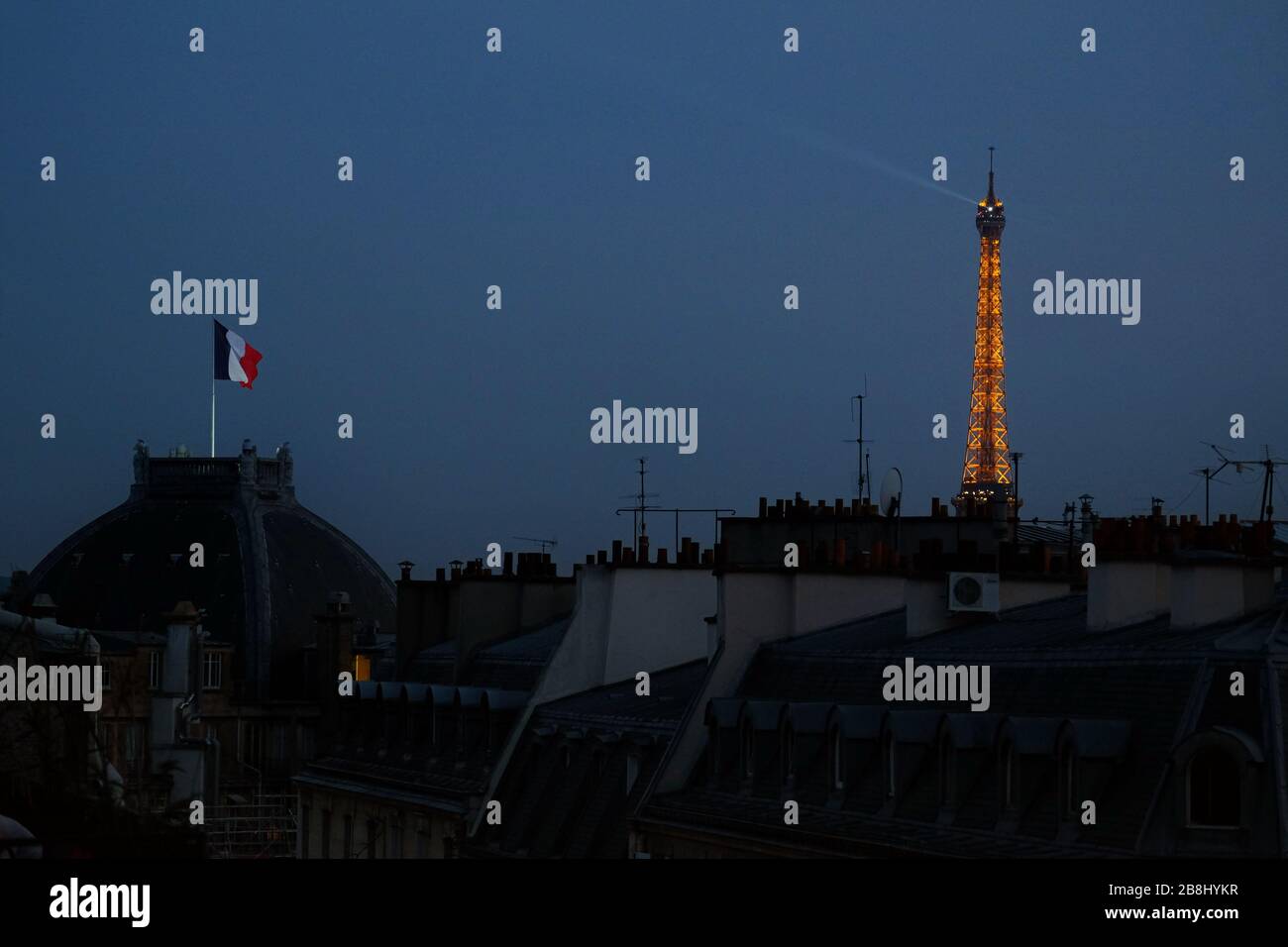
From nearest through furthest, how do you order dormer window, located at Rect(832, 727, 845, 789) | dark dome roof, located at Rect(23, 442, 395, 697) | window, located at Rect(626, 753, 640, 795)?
1. dormer window, located at Rect(832, 727, 845, 789)
2. window, located at Rect(626, 753, 640, 795)
3. dark dome roof, located at Rect(23, 442, 395, 697)

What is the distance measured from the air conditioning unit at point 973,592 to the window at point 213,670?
62875 mm

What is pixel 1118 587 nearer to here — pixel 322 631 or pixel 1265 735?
pixel 1265 735

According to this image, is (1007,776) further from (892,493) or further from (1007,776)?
(892,493)

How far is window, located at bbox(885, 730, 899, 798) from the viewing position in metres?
27.0

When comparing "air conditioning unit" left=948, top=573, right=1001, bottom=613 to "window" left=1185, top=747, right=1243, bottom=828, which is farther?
"air conditioning unit" left=948, top=573, right=1001, bottom=613

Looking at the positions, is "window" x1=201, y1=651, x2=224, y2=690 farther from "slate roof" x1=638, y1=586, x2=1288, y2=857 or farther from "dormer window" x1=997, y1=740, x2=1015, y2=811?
"dormer window" x1=997, y1=740, x2=1015, y2=811

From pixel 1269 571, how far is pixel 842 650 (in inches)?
312

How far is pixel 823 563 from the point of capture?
118 ft

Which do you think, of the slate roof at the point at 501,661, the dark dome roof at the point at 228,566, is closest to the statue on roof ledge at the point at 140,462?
the dark dome roof at the point at 228,566

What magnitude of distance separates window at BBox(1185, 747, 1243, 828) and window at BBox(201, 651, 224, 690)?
72.5m

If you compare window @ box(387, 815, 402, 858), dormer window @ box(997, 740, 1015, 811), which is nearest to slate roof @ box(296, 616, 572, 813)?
window @ box(387, 815, 402, 858)

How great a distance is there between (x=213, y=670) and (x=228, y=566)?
7.59 m

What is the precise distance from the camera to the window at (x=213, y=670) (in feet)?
303
